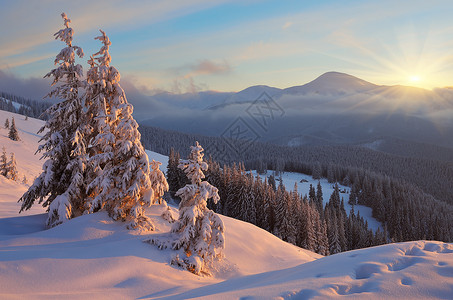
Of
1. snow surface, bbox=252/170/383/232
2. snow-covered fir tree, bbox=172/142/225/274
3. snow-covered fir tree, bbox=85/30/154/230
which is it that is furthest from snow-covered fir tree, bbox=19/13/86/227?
snow surface, bbox=252/170/383/232

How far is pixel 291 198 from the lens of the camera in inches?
2117

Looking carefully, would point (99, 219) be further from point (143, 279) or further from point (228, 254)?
point (228, 254)

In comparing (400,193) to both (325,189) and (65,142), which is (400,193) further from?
(65,142)

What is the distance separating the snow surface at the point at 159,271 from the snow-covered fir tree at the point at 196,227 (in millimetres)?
685

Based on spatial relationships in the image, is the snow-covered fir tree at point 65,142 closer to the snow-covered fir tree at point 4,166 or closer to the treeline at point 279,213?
the snow-covered fir tree at point 4,166

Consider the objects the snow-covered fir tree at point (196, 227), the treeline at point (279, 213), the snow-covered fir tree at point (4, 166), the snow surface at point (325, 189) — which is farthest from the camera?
the snow surface at point (325, 189)

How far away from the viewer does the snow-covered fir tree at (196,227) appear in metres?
11.9

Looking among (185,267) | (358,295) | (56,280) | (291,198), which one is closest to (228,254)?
(185,267)

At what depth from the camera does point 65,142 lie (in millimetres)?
15438

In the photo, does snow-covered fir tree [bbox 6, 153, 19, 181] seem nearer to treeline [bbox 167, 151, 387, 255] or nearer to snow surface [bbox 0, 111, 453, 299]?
snow surface [bbox 0, 111, 453, 299]

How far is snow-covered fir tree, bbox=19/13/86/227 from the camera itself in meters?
15.0

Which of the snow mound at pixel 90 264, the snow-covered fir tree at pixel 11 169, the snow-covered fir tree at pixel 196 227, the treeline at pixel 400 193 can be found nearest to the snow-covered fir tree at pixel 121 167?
the snow mound at pixel 90 264

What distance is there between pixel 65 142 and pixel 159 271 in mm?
10132

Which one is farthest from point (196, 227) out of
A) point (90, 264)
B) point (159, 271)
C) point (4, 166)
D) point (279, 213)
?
point (4, 166)
